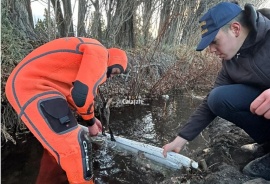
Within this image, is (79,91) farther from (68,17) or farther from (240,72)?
(68,17)

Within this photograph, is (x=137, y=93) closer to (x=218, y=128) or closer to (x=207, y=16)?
(x=218, y=128)

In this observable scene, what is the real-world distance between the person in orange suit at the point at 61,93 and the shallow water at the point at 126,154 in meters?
0.43

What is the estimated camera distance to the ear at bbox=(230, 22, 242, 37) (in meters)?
1.81

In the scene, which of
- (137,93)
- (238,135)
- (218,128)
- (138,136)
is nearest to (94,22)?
(137,93)

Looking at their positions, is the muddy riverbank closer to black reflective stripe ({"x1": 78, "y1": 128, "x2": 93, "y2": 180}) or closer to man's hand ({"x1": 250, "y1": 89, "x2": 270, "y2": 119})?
black reflective stripe ({"x1": 78, "y1": 128, "x2": 93, "y2": 180})

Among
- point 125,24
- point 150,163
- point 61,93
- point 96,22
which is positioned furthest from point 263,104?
point 125,24

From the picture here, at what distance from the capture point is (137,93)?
468cm

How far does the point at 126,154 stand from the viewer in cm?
289

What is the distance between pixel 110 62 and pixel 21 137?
1506 mm

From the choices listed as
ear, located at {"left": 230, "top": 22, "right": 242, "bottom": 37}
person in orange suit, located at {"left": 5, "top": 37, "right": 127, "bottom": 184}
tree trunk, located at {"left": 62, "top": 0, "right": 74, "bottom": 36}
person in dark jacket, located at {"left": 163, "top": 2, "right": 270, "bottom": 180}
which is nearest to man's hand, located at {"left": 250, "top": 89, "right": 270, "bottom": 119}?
person in dark jacket, located at {"left": 163, "top": 2, "right": 270, "bottom": 180}

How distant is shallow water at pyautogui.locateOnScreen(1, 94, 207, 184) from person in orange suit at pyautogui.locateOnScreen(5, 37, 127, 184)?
0.43 meters

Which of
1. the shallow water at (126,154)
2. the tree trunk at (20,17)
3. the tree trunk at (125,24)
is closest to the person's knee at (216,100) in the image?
the shallow water at (126,154)

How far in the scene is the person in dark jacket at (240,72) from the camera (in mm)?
1795

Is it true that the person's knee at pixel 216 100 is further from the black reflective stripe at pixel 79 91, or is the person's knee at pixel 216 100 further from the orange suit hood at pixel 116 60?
the black reflective stripe at pixel 79 91
